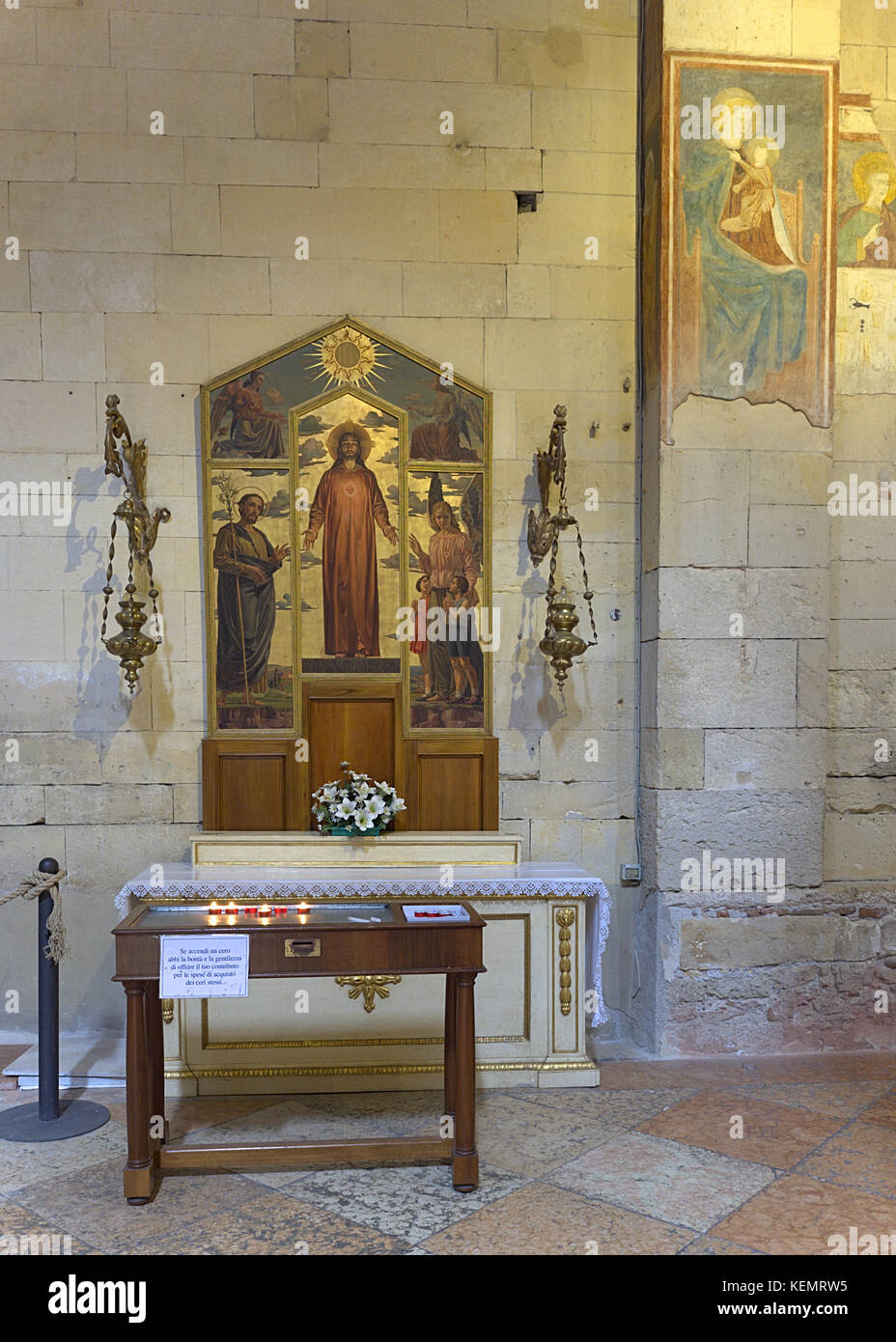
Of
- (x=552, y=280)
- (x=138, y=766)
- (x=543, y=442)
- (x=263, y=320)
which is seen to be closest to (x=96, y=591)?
(x=138, y=766)

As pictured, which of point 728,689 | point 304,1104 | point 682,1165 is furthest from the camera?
point 728,689

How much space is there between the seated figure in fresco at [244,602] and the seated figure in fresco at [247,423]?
24 cm

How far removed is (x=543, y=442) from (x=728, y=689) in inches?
68.8

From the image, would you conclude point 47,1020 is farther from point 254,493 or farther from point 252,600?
point 254,493

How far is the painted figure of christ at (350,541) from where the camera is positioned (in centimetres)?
584

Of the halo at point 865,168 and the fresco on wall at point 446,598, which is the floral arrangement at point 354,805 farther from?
the halo at point 865,168

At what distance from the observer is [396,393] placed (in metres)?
5.89

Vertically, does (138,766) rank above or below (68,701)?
below

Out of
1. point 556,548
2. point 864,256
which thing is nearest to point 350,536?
point 556,548

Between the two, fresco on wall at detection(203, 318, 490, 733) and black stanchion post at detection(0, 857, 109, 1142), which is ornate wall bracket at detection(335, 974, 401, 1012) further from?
fresco on wall at detection(203, 318, 490, 733)

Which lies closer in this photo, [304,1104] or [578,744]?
[304,1104]


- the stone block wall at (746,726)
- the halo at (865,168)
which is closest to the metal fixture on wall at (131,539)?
the stone block wall at (746,726)

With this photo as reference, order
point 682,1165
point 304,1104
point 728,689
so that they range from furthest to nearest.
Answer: point 728,689
point 304,1104
point 682,1165

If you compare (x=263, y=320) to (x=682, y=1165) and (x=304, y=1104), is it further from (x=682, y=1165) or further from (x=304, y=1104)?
(x=682, y=1165)
